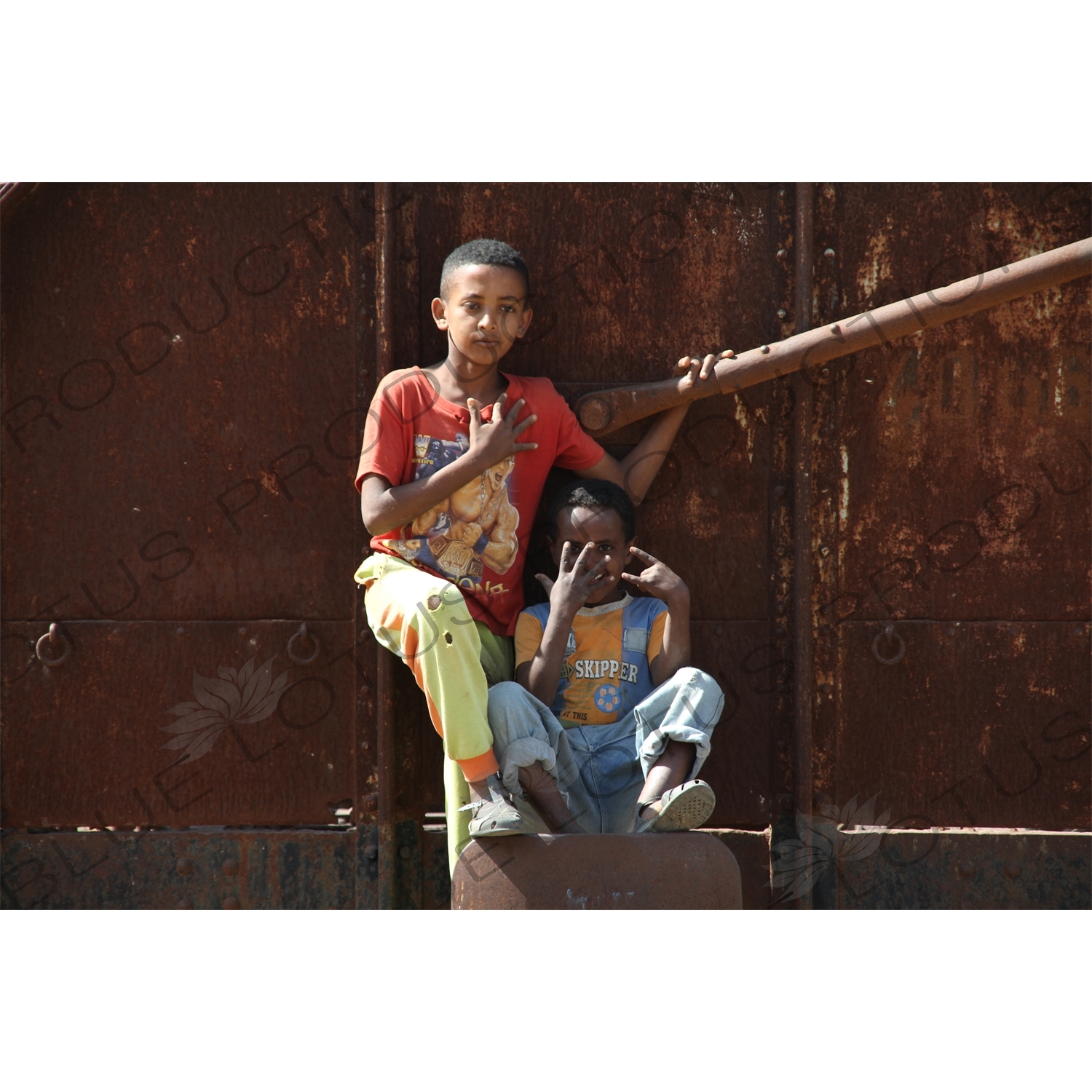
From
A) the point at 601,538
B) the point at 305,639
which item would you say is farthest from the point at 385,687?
the point at 601,538

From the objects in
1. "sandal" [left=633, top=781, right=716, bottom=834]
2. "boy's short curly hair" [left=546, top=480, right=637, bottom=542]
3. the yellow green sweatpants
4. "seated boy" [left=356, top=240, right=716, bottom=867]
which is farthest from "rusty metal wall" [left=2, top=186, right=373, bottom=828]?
"sandal" [left=633, top=781, right=716, bottom=834]

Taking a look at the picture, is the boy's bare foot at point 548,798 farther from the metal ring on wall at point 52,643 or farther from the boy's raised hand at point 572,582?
the metal ring on wall at point 52,643

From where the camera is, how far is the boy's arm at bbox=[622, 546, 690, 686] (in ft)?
8.36

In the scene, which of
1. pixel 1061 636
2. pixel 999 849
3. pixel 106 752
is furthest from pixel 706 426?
pixel 106 752

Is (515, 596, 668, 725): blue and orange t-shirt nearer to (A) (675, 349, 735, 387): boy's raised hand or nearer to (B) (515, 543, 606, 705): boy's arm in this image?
(B) (515, 543, 606, 705): boy's arm

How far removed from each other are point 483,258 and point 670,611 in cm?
97

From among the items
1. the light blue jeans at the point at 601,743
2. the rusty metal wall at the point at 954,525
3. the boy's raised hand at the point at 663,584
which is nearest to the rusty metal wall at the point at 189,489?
the light blue jeans at the point at 601,743

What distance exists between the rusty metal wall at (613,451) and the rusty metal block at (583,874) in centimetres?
62

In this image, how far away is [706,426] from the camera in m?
2.94

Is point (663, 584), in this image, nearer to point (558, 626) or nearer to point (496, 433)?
point (558, 626)

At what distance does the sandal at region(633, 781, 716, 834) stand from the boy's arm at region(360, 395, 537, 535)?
85 centimetres

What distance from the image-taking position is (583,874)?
2307 millimetres
